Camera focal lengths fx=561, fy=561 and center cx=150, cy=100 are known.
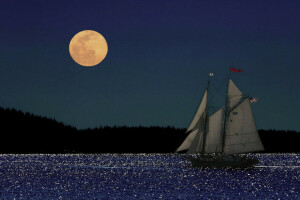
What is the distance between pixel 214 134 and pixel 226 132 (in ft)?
7.09

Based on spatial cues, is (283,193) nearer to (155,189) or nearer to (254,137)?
(155,189)

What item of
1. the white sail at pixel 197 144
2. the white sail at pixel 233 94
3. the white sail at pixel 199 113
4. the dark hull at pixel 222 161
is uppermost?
the white sail at pixel 233 94

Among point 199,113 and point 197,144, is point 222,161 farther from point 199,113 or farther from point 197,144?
point 199,113

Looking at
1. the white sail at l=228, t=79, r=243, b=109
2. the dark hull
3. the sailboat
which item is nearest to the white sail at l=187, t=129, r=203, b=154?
the sailboat

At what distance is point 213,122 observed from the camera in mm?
91438

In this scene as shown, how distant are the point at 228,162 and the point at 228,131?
654cm

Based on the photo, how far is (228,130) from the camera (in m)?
89.8

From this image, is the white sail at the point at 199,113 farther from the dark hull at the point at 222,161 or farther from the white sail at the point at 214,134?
the dark hull at the point at 222,161

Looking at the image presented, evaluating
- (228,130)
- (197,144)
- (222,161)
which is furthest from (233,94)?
(222,161)

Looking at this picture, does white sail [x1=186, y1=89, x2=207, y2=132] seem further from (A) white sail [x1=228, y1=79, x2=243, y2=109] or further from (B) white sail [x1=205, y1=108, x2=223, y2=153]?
(A) white sail [x1=228, y1=79, x2=243, y2=109]

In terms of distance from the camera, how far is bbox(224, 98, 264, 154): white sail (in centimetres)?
8644

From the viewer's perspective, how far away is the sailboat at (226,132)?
8662 centimetres

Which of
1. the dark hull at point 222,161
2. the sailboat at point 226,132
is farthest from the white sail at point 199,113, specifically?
the dark hull at point 222,161

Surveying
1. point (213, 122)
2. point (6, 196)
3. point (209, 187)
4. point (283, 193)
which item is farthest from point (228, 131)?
point (6, 196)
